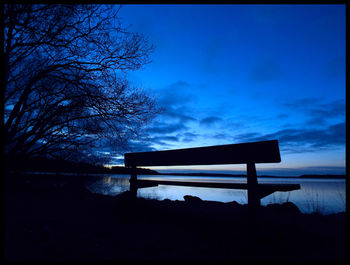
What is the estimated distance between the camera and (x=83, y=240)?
9.25 ft

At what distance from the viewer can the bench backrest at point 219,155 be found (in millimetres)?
2857

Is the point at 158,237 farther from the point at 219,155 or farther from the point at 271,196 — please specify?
the point at 271,196

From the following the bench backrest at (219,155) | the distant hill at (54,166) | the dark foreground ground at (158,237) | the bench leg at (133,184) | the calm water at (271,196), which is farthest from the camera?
the calm water at (271,196)

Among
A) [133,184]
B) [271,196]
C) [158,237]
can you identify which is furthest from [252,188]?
[271,196]

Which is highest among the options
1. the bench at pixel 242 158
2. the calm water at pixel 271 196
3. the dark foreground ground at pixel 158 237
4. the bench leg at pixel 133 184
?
the bench at pixel 242 158

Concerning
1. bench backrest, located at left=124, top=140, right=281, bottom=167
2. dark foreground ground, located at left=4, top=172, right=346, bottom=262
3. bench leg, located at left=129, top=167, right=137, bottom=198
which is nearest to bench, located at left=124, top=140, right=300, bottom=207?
bench backrest, located at left=124, top=140, right=281, bottom=167

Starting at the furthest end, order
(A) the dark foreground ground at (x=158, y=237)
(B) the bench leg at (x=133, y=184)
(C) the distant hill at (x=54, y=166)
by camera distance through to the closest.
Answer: (C) the distant hill at (x=54, y=166) → (B) the bench leg at (x=133, y=184) → (A) the dark foreground ground at (x=158, y=237)

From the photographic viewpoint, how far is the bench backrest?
2.86m

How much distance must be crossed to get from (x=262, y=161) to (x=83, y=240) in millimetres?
3035

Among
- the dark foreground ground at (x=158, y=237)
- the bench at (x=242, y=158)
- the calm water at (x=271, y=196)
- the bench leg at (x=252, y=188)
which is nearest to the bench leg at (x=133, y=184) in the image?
the dark foreground ground at (x=158, y=237)

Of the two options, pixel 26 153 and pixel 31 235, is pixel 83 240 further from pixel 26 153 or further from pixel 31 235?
pixel 26 153

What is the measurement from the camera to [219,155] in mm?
3273

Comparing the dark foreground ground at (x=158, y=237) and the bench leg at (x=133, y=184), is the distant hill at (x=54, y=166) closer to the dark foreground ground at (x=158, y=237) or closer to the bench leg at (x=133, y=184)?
the bench leg at (x=133, y=184)

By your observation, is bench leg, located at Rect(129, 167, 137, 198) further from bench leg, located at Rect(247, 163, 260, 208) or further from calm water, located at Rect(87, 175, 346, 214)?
calm water, located at Rect(87, 175, 346, 214)
